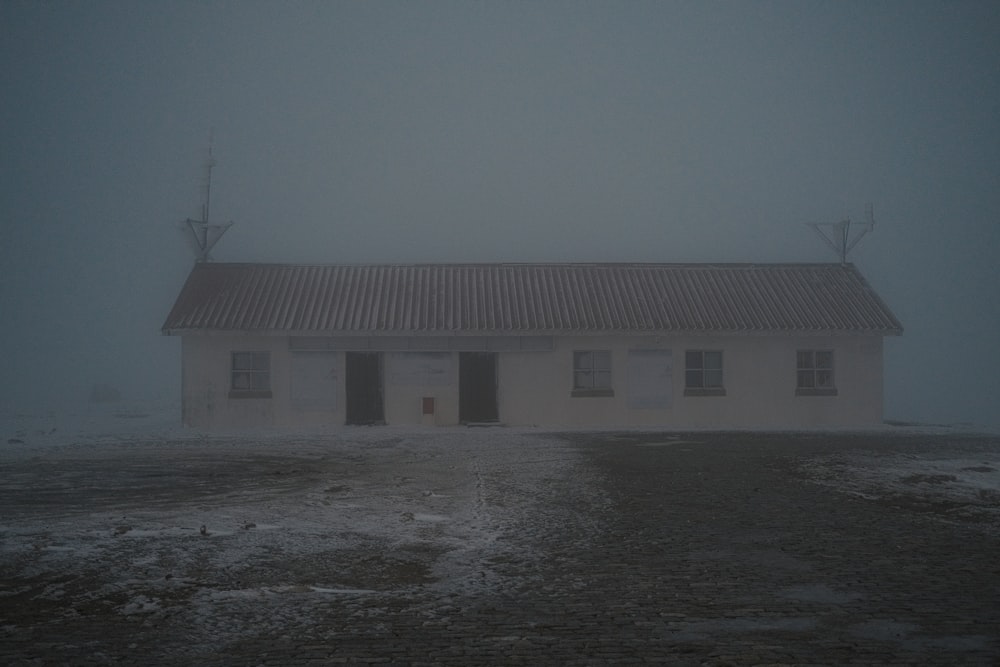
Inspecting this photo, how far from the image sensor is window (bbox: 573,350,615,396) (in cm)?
2594

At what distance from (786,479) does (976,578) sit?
6.49m

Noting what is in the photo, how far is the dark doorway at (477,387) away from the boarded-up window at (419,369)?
51cm

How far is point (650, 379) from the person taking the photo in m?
26.0

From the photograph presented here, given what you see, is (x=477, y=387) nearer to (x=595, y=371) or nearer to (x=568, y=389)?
(x=568, y=389)

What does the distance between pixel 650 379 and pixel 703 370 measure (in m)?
1.86

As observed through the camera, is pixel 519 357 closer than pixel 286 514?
No

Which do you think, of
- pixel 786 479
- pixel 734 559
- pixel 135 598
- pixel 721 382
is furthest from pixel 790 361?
pixel 135 598

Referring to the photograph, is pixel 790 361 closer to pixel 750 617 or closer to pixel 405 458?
pixel 405 458

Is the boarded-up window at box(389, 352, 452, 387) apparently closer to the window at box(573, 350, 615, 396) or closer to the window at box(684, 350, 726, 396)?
the window at box(573, 350, 615, 396)

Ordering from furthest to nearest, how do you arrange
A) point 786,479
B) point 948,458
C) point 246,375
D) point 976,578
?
point 246,375, point 948,458, point 786,479, point 976,578

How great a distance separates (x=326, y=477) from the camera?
14.1 meters

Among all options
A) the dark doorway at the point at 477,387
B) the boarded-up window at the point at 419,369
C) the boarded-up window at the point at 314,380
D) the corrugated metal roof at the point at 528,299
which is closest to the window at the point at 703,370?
the corrugated metal roof at the point at 528,299

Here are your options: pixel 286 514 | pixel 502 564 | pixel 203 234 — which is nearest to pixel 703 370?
pixel 203 234

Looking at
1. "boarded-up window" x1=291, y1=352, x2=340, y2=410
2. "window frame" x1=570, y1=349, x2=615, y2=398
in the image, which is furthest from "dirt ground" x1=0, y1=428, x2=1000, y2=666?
"window frame" x1=570, y1=349, x2=615, y2=398
